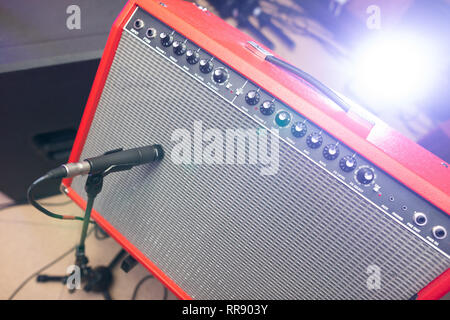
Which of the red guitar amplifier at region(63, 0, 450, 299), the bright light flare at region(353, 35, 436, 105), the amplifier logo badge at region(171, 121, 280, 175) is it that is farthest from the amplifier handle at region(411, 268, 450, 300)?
the bright light flare at region(353, 35, 436, 105)

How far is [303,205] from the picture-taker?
57cm

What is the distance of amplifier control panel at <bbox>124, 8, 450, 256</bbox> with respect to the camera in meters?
0.52

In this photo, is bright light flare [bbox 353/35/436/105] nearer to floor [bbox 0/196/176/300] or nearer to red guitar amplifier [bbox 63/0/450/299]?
red guitar amplifier [bbox 63/0/450/299]

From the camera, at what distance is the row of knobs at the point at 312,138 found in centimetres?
53

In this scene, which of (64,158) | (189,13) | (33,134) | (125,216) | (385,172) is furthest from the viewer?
(64,158)

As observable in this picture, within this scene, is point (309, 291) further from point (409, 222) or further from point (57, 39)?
point (57, 39)

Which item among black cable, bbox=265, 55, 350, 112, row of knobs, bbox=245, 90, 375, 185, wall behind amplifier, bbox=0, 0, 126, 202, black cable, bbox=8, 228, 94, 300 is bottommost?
black cable, bbox=8, 228, 94, 300

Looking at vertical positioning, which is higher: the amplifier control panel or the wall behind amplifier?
Result: the amplifier control panel

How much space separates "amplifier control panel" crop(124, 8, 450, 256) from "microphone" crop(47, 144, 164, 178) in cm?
16

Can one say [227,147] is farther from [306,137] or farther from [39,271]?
[39,271]

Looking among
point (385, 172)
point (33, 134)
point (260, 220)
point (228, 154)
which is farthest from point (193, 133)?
point (33, 134)

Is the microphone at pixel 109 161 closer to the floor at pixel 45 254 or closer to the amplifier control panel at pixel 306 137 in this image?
the amplifier control panel at pixel 306 137

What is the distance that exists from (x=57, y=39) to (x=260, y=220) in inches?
23.4

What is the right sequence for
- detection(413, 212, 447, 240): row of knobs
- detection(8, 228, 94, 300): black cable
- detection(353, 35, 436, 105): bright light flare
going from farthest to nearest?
detection(353, 35, 436, 105): bright light flare < detection(8, 228, 94, 300): black cable < detection(413, 212, 447, 240): row of knobs
